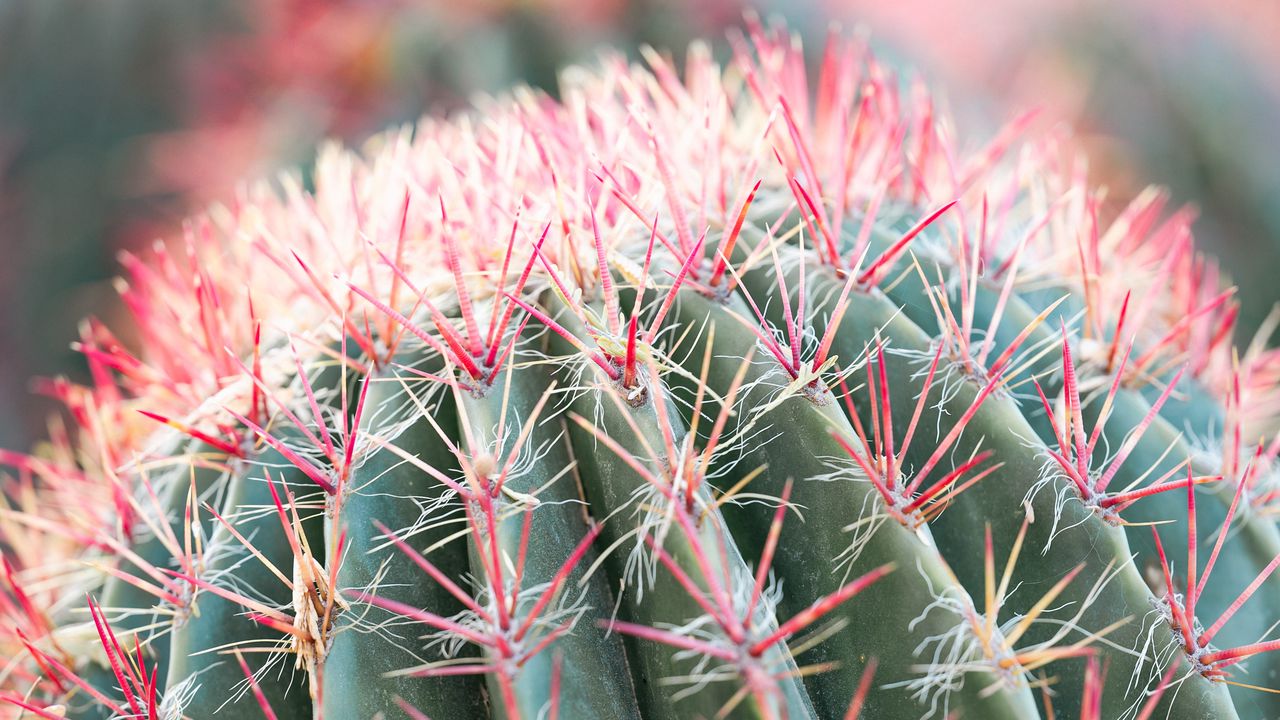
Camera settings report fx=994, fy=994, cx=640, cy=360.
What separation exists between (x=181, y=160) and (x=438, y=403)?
239cm

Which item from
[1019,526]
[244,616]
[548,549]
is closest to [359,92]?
[244,616]

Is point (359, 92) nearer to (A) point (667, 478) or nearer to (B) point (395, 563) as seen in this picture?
(B) point (395, 563)

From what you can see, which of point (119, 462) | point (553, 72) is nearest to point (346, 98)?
point (553, 72)

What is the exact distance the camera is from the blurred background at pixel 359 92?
2.66 metres

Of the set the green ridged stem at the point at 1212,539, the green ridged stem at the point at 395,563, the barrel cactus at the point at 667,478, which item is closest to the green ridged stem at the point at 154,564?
the barrel cactus at the point at 667,478

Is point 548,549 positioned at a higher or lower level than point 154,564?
lower

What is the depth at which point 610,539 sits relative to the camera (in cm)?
83

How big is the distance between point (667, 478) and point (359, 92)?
87.6 inches

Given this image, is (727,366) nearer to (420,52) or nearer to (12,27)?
(420,52)

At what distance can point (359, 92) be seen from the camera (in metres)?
2.67

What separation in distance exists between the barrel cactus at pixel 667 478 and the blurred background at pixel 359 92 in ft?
5.26

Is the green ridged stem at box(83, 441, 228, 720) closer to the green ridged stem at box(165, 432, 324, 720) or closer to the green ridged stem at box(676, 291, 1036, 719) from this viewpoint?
the green ridged stem at box(165, 432, 324, 720)

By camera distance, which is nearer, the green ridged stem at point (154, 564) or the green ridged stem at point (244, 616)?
the green ridged stem at point (244, 616)

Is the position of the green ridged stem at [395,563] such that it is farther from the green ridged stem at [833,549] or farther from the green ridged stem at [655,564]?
the green ridged stem at [833,549]
